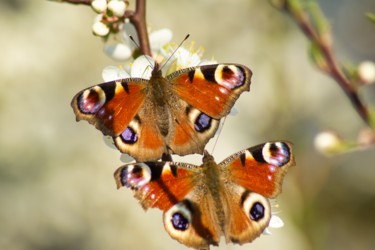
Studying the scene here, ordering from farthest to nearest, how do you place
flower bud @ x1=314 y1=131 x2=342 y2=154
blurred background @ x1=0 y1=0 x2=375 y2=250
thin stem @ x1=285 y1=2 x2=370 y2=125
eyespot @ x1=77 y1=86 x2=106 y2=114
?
blurred background @ x1=0 y1=0 x2=375 y2=250 < flower bud @ x1=314 y1=131 x2=342 y2=154 < thin stem @ x1=285 y1=2 x2=370 y2=125 < eyespot @ x1=77 y1=86 x2=106 y2=114

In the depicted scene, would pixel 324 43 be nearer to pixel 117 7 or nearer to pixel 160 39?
pixel 160 39

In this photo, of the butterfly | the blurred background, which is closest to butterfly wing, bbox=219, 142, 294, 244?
the butterfly

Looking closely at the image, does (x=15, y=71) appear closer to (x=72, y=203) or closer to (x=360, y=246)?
(x=72, y=203)

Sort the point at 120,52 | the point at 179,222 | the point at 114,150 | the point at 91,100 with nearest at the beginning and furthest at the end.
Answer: the point at 179,222 → the point at 91,100 → the point at 120,52 → the point at 114,150

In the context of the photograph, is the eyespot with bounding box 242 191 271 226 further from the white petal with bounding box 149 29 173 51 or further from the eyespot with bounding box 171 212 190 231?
the white petal with bounding box 149 29 173 51

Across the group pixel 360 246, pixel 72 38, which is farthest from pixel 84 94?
pixel 360 246

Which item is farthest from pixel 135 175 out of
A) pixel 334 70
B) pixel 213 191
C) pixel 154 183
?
pixel 334 70

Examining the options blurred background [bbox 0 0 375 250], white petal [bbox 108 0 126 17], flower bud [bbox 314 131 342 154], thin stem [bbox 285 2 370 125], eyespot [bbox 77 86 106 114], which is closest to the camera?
eyespot [bbox 77 86 106 114]
